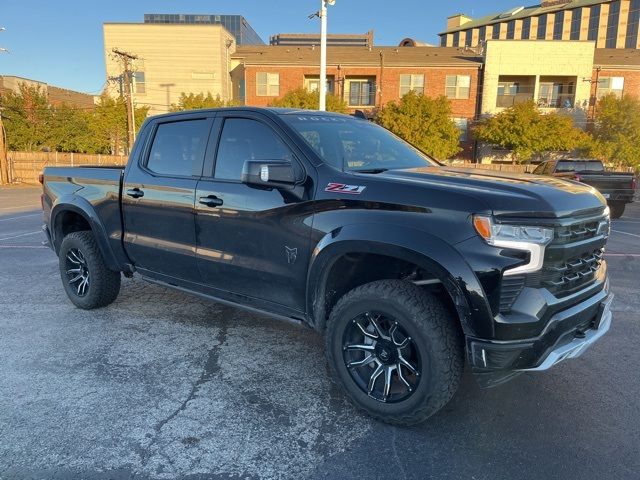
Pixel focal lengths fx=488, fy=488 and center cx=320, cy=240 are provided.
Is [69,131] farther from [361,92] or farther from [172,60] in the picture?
[361,92]

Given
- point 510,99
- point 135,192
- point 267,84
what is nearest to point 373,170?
point 135,192

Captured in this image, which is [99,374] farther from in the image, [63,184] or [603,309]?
[603,309]

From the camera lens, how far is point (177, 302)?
5453 mm

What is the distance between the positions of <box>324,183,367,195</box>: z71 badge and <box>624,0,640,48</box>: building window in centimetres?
7963

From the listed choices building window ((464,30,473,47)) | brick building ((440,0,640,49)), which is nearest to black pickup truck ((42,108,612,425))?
brick building ((440,0,640,49))

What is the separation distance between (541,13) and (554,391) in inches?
3486

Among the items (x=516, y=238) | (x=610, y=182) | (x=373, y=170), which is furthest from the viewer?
(x=610, y=182)

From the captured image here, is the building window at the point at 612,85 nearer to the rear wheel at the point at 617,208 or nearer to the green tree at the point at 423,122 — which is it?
the green tree at the point at 423,122

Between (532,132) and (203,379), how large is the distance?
32.6 m

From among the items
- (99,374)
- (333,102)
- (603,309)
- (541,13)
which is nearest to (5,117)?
(333,102)

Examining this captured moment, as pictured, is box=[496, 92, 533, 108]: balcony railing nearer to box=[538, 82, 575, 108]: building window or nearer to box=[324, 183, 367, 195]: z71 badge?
box=[538, 82, 575, 108]: building window

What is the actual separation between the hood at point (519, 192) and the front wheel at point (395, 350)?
2.13 ft

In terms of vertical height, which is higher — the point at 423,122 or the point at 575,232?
the point at 423,122

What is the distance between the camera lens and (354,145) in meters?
3.79
